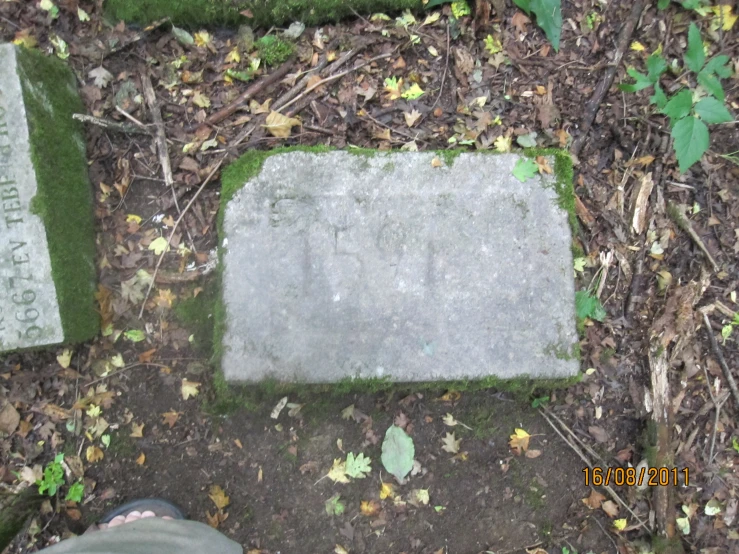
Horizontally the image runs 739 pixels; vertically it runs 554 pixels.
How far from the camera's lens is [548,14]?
3.15 meters

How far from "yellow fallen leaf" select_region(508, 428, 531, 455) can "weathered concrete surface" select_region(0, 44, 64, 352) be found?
266 cm

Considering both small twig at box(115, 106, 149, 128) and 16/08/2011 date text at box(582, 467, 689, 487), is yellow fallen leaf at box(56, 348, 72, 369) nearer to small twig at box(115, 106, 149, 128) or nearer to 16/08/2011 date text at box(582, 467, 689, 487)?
small twig at box(115, 106, 149, 128)

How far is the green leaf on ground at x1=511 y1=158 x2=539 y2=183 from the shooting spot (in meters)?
2.96

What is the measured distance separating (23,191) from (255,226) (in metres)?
1.18

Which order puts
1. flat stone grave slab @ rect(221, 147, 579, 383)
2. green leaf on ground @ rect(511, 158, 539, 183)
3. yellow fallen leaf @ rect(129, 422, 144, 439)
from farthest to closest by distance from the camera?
yellow fallen leaf @ rect(129, 422, 144, 439) → green leaf on ground @ rect(511, 158, 539, 183) → flat stone grave slab @ rect(221, 147, 579, 383)

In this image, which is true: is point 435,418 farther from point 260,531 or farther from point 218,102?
point 218,102

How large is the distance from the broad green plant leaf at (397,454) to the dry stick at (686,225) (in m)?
2.20

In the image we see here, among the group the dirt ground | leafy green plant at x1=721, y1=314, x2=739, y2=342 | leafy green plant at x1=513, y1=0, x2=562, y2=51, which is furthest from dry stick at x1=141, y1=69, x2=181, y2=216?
leafy green plant at x1=721, y1=314, x2=739, y2=342

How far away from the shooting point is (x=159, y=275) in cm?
311

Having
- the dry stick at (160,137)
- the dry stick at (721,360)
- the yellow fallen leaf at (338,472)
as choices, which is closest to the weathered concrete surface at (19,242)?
the dry stick at (160,137)

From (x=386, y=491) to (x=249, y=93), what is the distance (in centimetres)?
256

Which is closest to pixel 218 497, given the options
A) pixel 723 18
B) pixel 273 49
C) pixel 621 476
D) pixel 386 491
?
pixel 386 491

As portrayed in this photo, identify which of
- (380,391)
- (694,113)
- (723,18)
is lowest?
(380,391)

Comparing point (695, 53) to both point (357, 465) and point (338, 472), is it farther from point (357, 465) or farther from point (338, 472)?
point (338, 472)
